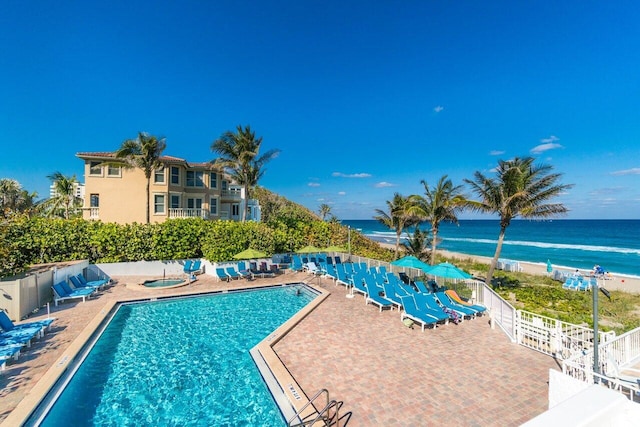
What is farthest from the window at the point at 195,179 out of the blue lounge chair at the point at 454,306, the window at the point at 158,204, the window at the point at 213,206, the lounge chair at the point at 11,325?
the blue lounge chair at the point at 454,306

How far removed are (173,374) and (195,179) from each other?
22.7m

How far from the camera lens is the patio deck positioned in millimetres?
5691

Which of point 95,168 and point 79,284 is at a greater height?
point 95,168

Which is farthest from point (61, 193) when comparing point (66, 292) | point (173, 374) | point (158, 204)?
point (173, 374)

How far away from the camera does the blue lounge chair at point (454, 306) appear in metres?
10.8

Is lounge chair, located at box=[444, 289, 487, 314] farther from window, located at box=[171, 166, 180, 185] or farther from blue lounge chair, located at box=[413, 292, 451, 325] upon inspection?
window, located at box=[171, 166, 180, 185]

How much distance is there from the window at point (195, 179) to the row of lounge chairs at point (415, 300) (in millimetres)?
18028

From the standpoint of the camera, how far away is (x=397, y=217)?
23.0m

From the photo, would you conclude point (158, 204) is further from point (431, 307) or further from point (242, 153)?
point (431, 307)

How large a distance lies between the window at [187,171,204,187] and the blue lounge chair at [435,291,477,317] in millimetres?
23249

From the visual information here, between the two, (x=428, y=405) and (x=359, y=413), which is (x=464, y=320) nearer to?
(x=428, y=405)

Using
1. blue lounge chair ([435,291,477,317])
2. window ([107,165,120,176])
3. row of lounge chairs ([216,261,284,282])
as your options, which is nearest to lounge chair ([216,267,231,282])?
row of lounge chairs ([216,261,284,282])

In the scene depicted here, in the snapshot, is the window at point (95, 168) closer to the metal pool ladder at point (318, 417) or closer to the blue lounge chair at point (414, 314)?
the blue lounge chair at point (414, 314)

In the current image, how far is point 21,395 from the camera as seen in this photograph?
19.7 feet
